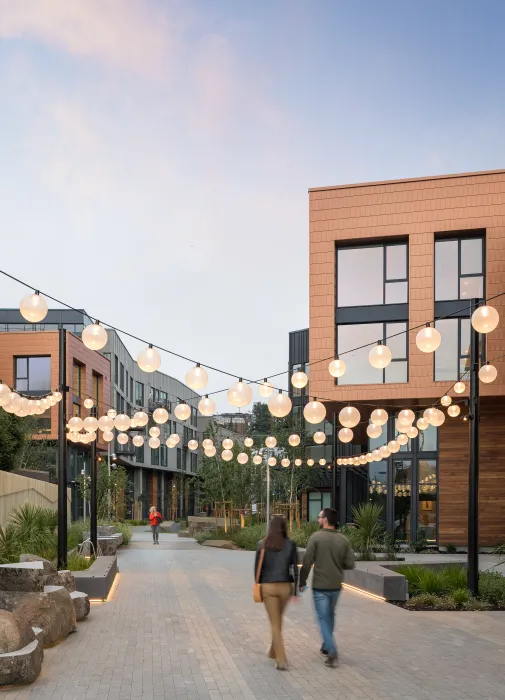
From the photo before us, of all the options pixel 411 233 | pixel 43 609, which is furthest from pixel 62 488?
pixel 411 233

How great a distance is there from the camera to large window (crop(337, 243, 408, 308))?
28.0 meters

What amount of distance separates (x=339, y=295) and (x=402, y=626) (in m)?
18.2

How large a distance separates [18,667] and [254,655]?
3030mm

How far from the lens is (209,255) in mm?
178750

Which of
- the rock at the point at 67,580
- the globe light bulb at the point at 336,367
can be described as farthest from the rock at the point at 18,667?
the globe light bulb at the point at 336,367

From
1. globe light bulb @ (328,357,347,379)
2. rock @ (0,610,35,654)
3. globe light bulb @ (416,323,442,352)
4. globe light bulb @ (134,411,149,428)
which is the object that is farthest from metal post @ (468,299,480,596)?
globe light bulb @ (134,411,149,428)

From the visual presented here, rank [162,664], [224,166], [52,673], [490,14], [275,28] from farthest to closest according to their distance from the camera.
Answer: [224,166]
[490,14]
[275,28]
[162,664]
[52,673]

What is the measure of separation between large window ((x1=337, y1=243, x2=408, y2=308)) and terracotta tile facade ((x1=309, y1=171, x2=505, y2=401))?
0.50 meters

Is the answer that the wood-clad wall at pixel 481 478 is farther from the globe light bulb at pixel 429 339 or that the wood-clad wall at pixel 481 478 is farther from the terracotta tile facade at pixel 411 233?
the globe light bulb at pixel 429 339

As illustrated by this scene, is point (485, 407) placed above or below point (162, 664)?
above

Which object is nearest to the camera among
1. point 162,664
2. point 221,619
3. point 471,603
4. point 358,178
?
point 162,664

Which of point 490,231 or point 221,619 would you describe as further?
point 490,231

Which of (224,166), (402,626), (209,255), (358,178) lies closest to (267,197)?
(224,166)

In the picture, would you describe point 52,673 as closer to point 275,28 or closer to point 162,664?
point 162,664
